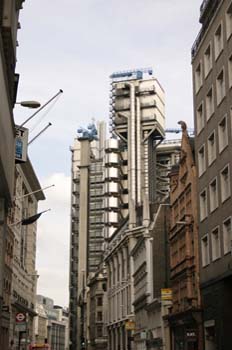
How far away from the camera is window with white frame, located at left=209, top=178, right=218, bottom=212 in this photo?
47869mm

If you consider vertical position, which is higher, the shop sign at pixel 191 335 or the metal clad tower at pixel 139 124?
the metal clad tower at pixel 139 124

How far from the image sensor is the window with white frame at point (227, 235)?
145 feet

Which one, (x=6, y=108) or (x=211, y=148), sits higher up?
(x=211, y=148)

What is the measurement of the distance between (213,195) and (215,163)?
93.8 inches

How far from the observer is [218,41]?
4931cm

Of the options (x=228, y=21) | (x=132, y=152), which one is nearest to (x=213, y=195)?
(x=228, y=21)

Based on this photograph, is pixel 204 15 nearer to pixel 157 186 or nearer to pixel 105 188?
pixel 105 188

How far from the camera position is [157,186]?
18062cm

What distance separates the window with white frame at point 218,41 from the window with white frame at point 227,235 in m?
A: 12.0

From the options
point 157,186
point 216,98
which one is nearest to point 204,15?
point 216,98

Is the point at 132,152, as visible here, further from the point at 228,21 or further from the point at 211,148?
the point at 228,21

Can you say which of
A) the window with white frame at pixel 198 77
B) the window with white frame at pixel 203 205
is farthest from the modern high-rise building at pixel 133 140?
the window with white frame at pixel 203 205

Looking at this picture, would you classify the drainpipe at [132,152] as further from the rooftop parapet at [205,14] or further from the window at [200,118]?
the rooftop parapet at [205,14]

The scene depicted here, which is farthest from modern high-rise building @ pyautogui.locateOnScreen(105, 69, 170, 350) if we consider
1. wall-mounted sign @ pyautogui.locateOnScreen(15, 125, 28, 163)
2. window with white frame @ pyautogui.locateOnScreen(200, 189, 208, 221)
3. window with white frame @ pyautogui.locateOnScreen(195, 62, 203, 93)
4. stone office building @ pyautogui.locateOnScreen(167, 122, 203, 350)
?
wall-mounted sign @ pyautogui.locateOnScreen(15, 125, 28, 163)
